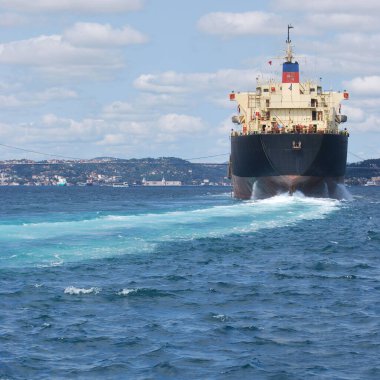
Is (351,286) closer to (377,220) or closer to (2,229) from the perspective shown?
(2,229)

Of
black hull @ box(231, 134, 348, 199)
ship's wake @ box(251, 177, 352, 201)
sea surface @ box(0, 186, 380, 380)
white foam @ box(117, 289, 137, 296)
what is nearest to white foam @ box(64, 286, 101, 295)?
sea surface @ box(0, 186, 380, 380)

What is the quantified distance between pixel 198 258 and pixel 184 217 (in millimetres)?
23098

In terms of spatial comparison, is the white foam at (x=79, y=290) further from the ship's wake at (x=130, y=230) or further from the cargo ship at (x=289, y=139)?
the cargo ship at (x=289, y=139)

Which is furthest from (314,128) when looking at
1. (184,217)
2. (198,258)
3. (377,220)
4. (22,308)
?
(22,308)

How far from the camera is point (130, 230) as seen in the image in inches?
1876

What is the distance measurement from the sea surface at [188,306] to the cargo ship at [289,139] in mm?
26626

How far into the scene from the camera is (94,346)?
20656 mm

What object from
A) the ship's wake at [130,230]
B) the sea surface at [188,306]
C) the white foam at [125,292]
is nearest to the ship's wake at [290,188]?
the ship's wake at [130,230]

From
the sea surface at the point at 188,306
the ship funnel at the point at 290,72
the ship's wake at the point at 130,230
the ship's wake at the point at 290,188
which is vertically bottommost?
the sea surface at the point at 188,306

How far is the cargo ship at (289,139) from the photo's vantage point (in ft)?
236

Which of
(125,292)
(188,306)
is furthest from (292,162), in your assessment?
(188,306)

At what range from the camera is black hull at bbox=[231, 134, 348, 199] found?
71.6 meters

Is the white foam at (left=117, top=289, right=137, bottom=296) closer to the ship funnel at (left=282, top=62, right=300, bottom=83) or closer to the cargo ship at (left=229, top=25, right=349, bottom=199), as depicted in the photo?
the cargo ship at (left=229, top=25, right=349, bottom=199)

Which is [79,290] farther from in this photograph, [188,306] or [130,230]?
[130,230]
